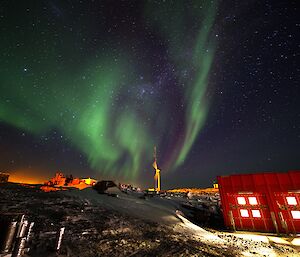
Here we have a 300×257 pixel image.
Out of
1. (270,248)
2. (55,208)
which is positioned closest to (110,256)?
(55,208)

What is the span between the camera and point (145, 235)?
1151 cm

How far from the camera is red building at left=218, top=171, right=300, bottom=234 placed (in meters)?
18.7

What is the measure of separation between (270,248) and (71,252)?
12.8 m

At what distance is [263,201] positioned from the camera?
20.0 meters

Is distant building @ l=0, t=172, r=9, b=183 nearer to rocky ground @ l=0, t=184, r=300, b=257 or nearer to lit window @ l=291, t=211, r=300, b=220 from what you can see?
rocky ground @ l=0, t=184, r=300, b=257

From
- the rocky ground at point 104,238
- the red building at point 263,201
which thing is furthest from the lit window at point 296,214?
the rocky ground at point 104,238

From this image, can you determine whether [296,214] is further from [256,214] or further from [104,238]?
[104,238]

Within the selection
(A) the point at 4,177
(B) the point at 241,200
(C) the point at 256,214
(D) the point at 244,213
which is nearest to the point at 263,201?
(C) the point at 256,214

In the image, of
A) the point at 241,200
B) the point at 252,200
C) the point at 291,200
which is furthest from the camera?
the point at 241,200

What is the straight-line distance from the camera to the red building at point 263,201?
18.7 m

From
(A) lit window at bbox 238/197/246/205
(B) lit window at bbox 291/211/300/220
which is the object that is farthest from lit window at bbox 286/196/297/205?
(A) lit window at bbox 238/197/246/205

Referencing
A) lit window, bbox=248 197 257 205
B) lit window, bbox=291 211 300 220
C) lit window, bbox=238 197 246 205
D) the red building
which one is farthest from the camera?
lit window, bbox=238 197 246 205

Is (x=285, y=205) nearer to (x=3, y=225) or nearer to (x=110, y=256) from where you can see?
(x=110, y=256)

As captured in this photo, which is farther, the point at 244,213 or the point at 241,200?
the point at 241,200
